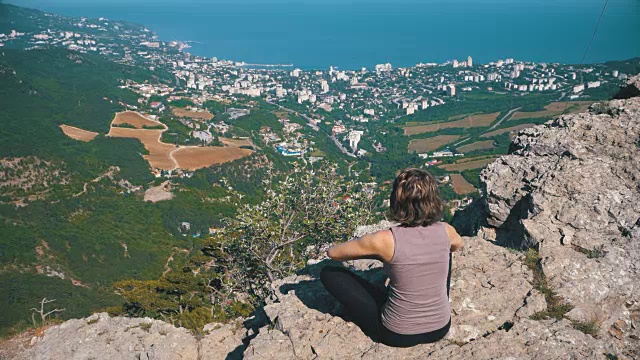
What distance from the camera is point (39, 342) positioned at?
6.29m

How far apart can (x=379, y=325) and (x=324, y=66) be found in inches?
5223

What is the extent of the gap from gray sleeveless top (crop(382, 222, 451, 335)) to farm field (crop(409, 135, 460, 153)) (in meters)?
56.8

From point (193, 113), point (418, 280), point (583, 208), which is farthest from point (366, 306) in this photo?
point (193, 113)

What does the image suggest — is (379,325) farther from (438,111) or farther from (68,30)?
(68,30)

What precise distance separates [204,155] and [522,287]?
54242mm

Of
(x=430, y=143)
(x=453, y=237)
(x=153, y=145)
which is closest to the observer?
(x=453, y=237)

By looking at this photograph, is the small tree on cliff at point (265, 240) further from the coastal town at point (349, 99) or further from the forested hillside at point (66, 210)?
the coastal town at point (349, 99)

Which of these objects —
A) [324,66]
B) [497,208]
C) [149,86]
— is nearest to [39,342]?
[497,208]

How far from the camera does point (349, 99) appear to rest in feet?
307

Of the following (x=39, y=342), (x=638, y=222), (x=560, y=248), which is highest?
(x=638, y=222)

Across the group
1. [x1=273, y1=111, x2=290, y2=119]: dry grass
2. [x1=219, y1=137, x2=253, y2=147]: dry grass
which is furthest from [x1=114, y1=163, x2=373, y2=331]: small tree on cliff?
[x1=273, y1=111, x2=290, y2=119]: dry grass

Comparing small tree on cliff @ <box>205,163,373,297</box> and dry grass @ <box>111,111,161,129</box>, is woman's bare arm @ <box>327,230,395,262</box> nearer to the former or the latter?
small tree on cliff @ <box>205,163,373,297</box>

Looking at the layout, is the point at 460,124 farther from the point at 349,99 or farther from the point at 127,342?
the point at 127,342

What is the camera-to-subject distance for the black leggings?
356cm
